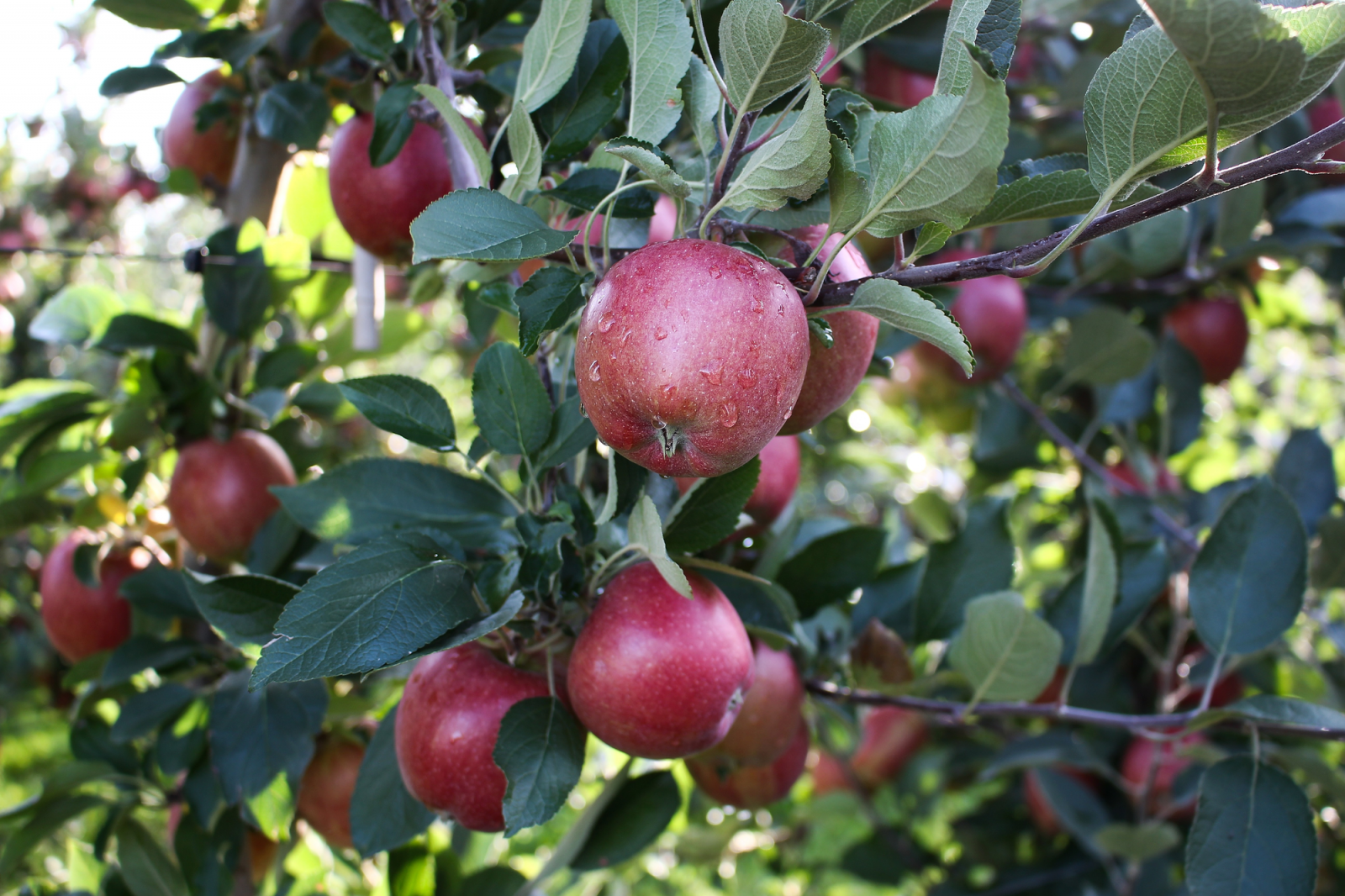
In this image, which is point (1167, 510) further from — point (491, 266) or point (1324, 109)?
point (491, 266)

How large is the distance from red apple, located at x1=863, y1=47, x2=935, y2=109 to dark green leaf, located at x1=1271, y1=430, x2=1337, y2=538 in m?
0.77

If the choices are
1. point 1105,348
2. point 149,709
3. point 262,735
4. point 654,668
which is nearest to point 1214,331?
point 1105,348

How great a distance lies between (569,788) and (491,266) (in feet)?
1.32

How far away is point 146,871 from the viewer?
108 centimetres

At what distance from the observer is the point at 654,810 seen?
97 cm

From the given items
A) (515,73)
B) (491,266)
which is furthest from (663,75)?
(515,73)

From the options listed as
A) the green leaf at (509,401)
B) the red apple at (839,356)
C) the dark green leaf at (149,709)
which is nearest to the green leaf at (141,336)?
the dark green leaf at (149,709)

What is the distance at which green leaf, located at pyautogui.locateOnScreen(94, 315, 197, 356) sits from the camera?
112cm

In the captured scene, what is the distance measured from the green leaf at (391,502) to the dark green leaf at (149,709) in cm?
41

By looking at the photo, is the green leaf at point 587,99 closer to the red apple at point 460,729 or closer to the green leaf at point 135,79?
the red apple at point 460,729

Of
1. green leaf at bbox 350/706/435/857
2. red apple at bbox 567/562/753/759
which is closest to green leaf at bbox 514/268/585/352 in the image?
red apple at bbox 567/562/753/759

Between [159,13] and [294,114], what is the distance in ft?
0.82

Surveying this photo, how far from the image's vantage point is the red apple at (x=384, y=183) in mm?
921

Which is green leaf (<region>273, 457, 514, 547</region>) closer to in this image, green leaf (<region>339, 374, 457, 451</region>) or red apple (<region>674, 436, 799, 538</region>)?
green leaf (<region>339, 374, 457, 451</region>)
